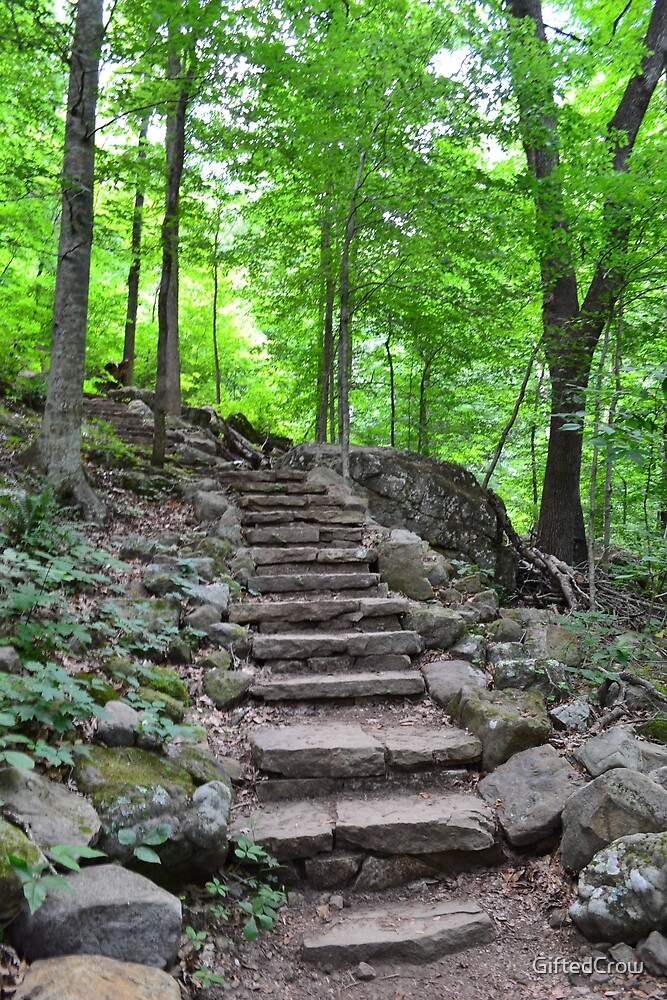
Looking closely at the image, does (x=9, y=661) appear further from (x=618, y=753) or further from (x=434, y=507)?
(x=434, y=507)

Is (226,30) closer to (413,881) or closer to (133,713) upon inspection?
(133,713)

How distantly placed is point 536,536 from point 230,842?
7.47 metres

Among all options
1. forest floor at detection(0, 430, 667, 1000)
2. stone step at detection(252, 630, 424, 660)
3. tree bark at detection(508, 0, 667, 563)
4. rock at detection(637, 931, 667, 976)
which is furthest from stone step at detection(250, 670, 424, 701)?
tree bark at detection(508, 0, 667, 563)

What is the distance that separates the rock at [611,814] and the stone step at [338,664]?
7.15 feet

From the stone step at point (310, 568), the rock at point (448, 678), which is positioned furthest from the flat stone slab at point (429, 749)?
the stone step at point (310, 568)

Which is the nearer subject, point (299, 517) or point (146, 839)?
point (146, 839)

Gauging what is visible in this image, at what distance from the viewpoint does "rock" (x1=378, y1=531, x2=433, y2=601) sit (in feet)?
20.9

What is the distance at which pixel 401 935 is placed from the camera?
3061mm

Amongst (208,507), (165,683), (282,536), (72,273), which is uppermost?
(72,273)

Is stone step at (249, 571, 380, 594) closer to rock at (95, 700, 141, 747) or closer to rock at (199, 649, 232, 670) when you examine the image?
rock at (199, 649, 232, 670)

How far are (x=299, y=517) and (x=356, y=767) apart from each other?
4.12 metres

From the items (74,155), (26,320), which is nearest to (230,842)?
(74,155)

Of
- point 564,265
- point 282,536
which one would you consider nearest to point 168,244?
point 282,536

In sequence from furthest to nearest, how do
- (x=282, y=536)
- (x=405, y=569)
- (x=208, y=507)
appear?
(x=208, y=507) < (x=282, y=536) < (x=405, y=569)
